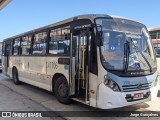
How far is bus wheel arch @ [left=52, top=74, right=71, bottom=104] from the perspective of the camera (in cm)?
791

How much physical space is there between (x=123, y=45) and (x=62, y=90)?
2667mm

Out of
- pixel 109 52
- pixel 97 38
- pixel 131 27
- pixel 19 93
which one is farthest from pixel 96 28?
pixel 19 93

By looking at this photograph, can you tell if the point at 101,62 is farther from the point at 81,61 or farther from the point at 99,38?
the point at 81,61

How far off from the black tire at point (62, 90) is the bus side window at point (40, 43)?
64.3 inches

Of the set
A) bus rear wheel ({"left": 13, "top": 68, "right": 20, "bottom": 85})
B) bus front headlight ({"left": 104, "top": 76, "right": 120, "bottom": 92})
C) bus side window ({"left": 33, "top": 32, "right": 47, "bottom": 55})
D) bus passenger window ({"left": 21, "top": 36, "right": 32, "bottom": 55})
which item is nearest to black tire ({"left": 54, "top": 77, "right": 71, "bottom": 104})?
bus side window ({"left": 33, "top": 32, "right": 47, "bottom": 55})

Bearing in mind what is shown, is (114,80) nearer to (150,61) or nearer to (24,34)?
(150,61)

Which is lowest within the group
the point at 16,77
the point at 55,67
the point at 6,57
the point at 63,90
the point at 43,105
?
the point at 43,105

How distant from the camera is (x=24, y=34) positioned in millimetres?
11945

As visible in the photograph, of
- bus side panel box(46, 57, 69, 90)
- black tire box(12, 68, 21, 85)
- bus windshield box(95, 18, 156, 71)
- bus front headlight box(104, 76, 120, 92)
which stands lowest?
black tire box(12, 68, 21, 85)

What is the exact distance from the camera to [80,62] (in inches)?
284

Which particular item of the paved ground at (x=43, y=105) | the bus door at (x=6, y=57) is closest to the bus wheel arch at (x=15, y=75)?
the bus door at (x=6, y=57)

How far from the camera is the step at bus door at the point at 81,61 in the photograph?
6.83m

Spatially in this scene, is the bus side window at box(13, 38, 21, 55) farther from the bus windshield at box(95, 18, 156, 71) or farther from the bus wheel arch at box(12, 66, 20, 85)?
the bus windshield at box(95, 18, 156, 71)

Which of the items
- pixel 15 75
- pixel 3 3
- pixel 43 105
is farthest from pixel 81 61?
pixel 3 3
